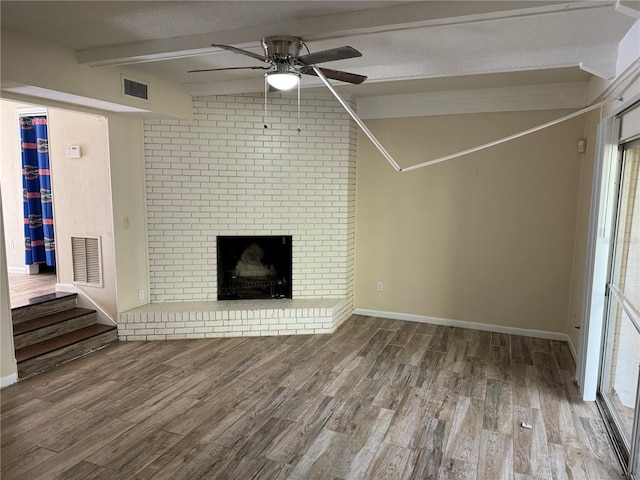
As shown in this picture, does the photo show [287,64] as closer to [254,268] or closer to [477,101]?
[477,101]

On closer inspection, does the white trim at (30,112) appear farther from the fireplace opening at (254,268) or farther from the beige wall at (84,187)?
the fireplace opening at (254,268)

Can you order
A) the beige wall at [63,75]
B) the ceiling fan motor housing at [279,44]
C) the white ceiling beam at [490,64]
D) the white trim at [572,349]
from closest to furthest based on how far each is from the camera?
the ceiling fan motor housing at [279,44]
the beige wall at [63,75]
the white ceiling beam at [490,64]
the white trim at [572,349]

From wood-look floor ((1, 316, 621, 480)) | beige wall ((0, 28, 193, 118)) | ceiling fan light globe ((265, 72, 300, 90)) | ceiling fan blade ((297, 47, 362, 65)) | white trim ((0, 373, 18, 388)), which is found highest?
beige wall ((0, 28, 193, 118))

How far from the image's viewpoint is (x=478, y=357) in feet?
13.3

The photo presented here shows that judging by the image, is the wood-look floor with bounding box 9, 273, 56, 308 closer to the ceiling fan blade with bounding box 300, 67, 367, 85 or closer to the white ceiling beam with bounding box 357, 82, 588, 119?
the ceiling fan blade with bounding box 300, 67, 367, 85

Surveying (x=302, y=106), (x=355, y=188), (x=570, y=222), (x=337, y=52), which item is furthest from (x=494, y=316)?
→ (x=337, y=52)

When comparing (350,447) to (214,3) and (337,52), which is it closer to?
(337,52)

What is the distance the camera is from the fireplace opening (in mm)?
4934

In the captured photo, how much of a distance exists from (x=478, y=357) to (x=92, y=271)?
4020mm

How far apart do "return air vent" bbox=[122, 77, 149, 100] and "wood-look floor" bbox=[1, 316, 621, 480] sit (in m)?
2.44

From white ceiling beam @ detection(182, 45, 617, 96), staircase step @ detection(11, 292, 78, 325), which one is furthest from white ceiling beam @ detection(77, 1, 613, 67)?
staircase step @ detection(11, 292, 78, 325)

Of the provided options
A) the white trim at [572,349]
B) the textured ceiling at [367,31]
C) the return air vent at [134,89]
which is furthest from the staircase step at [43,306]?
the white trim at [572,349]

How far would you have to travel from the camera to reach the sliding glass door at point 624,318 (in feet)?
8.88

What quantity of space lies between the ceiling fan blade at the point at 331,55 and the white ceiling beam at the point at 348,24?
0.25 m
